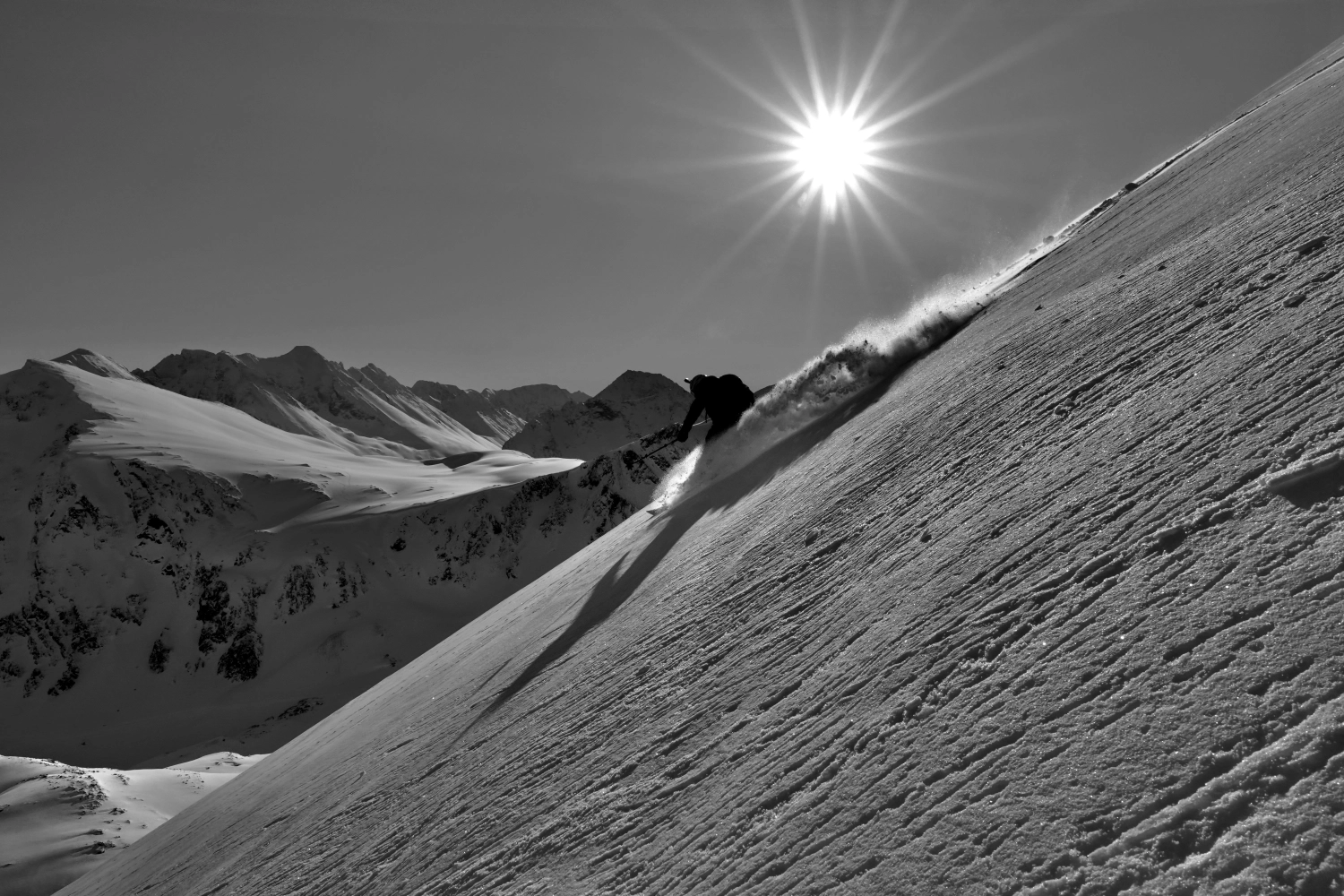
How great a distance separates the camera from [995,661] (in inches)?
85.7

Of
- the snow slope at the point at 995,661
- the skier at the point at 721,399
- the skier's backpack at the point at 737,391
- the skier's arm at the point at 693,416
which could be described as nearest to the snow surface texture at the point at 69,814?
the skier's arm at the point at 693,416

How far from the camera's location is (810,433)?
835 cm

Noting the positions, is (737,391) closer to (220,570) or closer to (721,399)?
(721,399)

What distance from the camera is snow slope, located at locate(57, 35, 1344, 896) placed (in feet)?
4.91

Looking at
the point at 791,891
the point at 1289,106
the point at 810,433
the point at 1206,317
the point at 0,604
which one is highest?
the point at 0,604

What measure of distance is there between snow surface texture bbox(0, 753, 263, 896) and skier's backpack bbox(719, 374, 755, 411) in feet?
80.6

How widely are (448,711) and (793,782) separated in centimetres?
428

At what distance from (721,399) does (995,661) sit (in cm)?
988

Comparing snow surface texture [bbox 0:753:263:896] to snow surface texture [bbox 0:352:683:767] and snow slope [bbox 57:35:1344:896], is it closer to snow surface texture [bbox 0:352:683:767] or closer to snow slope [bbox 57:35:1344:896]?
snow slope [bbox 57:35:1344:896]

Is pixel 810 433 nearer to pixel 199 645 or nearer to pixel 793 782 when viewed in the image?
pixel 793 782

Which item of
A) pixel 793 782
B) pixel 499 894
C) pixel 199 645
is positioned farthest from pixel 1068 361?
pixel 199 645

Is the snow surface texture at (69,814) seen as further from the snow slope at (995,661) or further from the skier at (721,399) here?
the snow slope at (995,661)

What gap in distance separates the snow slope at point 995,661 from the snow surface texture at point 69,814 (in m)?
28.0

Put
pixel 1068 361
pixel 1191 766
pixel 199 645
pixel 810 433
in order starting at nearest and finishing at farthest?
1. pixel 1191 766
2. pixel 1068 361
3. pixel 810 433
4. pixel 199 645
